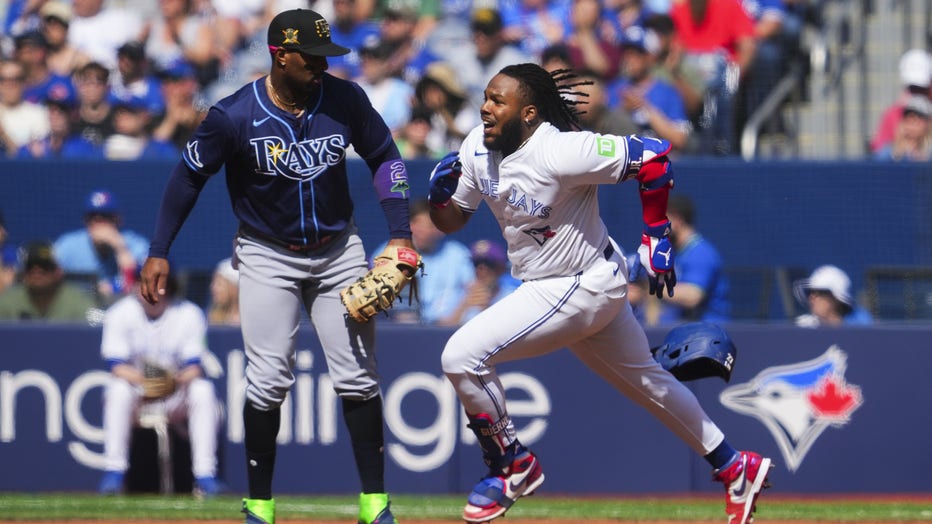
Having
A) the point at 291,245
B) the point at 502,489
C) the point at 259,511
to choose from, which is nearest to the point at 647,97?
the point at 291,245

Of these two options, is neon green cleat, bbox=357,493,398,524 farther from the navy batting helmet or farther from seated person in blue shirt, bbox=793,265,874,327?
seated person in blue shirt, bbox=793,265,874,327

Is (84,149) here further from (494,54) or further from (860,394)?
(860,394)

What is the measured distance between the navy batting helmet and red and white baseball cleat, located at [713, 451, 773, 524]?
0.38m

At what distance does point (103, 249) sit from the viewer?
9.27 meters

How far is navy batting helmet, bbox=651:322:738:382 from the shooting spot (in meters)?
5.60

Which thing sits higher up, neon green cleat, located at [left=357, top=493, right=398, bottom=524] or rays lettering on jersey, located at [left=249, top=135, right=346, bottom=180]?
rays lettering on jersey, located at [left=249, top=135, right=346, bottom=180]

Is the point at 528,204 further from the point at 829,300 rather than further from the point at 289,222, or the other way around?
the point at 829,300

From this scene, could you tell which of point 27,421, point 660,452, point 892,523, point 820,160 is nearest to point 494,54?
point 820,160

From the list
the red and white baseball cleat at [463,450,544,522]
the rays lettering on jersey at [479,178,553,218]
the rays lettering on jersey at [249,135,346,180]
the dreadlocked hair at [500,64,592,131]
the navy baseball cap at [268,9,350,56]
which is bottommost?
the red and white baseball cleat at [463,450,544,522]

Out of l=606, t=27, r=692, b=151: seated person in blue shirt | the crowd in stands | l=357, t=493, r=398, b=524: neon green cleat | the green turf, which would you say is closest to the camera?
l=357, t=493, r=398, b=524: neon green cleat

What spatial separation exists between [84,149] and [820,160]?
5.40 metres

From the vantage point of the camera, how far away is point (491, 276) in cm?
892

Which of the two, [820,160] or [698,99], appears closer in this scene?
[820,160]

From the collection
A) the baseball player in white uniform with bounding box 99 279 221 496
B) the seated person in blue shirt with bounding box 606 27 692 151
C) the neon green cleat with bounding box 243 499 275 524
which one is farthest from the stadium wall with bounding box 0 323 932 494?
the neon green cleat with bounding box 243 499 275 524
